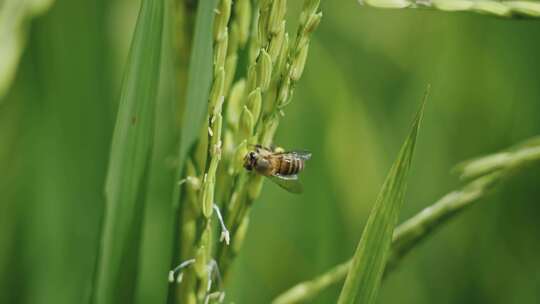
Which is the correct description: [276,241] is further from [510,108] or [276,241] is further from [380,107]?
[510,108]

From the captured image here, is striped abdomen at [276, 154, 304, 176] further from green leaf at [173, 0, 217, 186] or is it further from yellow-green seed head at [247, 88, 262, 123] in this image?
yellow-green seed head at [247, 88, 262, 123]

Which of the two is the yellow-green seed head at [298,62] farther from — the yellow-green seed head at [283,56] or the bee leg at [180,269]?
the bee leg at [180,269]

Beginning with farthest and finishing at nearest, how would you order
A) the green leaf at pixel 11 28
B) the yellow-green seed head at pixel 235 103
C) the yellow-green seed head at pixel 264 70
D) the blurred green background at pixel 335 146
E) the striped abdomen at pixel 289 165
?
the blurred green background at pixel 335 146 → the striped abdomen at pixel 289 165 → the yellow-green seed head at pixel 235 103 → the green leaf at pixel 11 28 → the yellow-green seed head at pixel 264 70

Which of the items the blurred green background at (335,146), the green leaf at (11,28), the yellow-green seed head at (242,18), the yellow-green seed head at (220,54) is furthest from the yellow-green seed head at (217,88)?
the blurred green background at (335,146)

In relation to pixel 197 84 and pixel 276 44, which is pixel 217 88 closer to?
pixel 276 44

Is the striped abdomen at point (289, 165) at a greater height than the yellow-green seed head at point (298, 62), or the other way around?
the yellow-green seed head at point (298, 62)

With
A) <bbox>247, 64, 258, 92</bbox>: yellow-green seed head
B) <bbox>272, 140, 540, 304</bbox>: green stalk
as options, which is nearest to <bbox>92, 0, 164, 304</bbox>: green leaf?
<bbox>247, 64, 258, 92</bbox>: yellow-green seed head

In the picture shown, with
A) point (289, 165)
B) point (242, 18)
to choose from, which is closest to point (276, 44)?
point (242, 18)

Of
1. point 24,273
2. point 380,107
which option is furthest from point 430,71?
point 24,273
